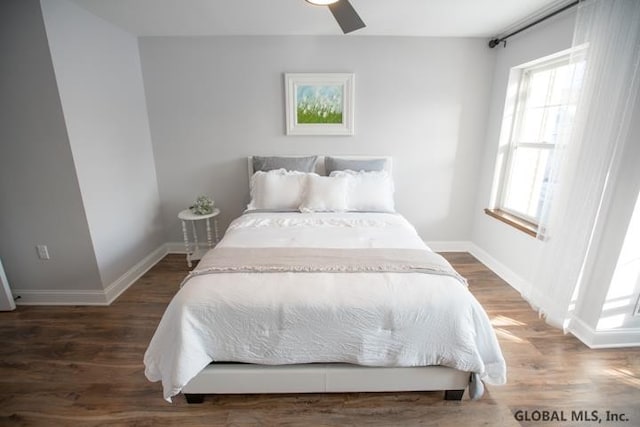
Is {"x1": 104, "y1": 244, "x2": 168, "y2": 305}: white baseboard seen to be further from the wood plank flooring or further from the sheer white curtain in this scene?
the sheer white curtain

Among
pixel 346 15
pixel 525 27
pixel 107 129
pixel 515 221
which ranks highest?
pixel 525 27

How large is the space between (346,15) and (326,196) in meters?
1.37

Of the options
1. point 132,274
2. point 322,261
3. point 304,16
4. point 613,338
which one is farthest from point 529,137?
point 132,274

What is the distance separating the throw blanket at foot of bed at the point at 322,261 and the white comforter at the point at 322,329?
0.44 feet

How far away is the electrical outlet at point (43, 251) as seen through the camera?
2232mm

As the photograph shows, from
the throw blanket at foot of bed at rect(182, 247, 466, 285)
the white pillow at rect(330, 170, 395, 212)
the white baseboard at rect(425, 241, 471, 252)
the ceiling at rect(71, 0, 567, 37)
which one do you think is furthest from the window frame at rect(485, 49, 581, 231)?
the throw blanket at foot of bed at rect(182, 247, 466, 285)

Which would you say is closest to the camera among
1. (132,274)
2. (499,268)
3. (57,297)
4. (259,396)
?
(259,396)

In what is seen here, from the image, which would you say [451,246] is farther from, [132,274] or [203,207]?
[132,274]

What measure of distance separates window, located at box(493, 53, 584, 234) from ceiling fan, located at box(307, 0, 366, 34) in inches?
70.0

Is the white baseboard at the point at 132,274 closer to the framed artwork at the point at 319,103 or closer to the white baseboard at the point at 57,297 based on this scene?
the white baseboard at the point at 57,297

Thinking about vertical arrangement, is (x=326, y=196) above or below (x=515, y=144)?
below

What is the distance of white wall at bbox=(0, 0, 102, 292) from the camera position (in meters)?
1.87

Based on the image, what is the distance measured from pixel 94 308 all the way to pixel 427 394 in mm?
2612

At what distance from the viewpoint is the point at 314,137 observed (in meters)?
3.05
